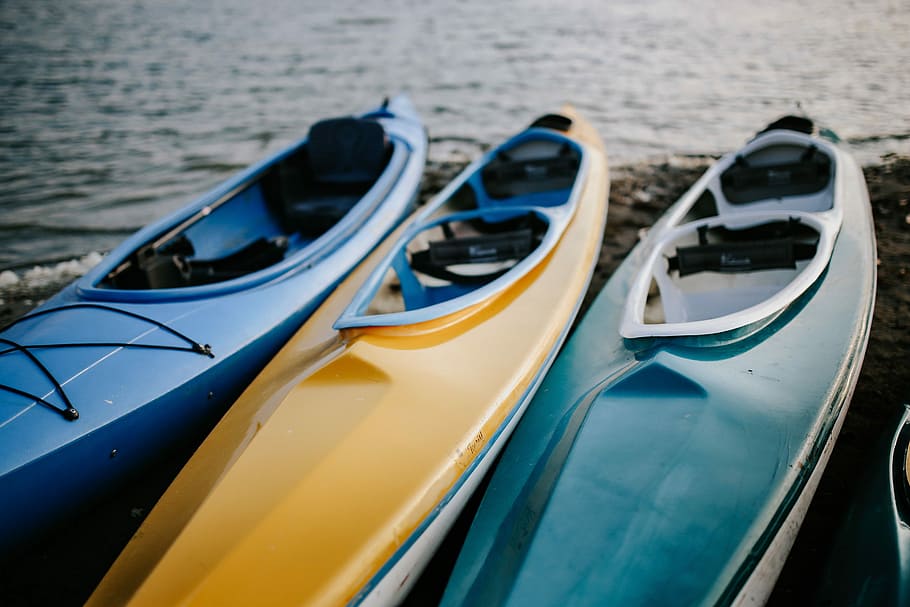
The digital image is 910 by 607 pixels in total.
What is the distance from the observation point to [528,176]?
4.60 meters

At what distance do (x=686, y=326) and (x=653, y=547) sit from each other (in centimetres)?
105

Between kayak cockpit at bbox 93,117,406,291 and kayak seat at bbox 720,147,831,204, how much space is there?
246 cm

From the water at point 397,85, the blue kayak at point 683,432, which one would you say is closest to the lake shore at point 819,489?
the blue kayak at point 683,432

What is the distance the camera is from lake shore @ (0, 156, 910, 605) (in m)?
2.25

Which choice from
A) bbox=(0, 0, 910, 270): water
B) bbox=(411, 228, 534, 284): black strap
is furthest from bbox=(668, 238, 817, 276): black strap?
bbox=(0, 0, 910, 270): water

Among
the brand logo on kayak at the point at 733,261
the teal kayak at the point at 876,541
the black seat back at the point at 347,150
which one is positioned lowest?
the teal kayak at the point at 876,541

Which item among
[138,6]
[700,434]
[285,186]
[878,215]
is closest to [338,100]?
[285,186]

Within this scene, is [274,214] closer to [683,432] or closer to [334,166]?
[334,166]

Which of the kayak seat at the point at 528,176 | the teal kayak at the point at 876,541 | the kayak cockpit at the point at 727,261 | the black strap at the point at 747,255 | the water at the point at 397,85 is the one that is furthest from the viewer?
the water at the point at 397,85

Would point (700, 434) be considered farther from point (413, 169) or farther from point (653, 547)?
point (413, 169)

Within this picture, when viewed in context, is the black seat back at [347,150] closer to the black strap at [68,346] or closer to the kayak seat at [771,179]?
the black strap at [68,346]

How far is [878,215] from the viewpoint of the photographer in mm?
4641

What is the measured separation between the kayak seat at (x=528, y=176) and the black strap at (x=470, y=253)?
1.15m

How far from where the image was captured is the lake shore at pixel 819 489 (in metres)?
2.25
